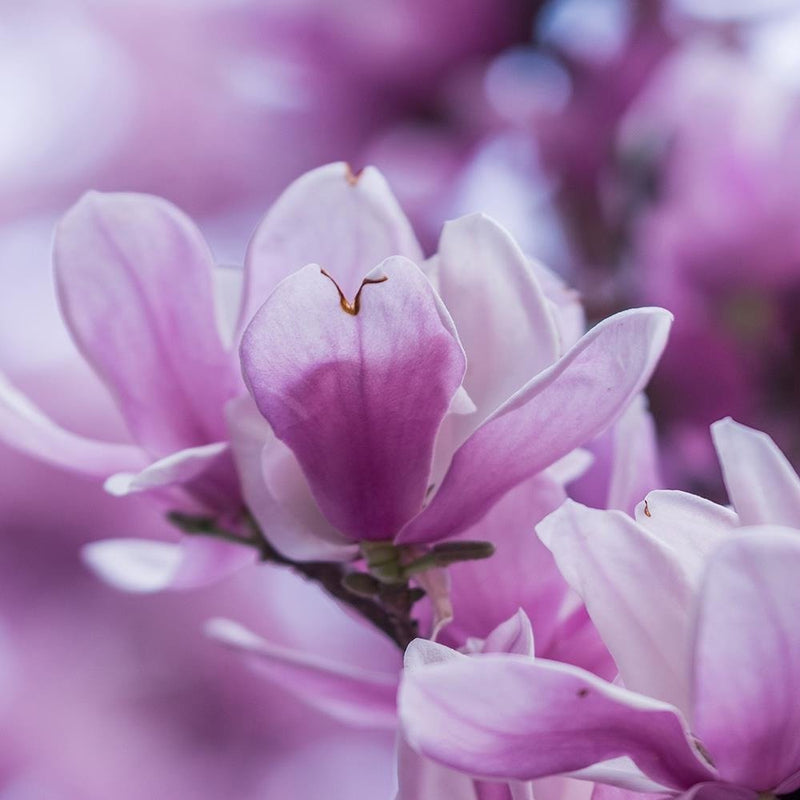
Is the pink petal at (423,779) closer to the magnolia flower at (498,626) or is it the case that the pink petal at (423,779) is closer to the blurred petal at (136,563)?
the magnolia flower at (498,626)

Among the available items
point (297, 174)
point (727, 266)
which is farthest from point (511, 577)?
point (297, 174)

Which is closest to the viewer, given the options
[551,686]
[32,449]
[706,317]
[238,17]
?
[551,686]

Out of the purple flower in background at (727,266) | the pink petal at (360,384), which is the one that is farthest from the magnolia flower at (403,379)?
the purple flower in background at (727,266)

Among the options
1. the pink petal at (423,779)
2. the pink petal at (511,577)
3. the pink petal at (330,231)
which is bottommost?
the pink petal at (423,779)

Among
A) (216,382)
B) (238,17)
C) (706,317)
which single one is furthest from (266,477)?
(238,17)

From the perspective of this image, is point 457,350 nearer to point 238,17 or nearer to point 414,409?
point 414,409

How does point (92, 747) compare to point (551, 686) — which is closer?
point (551, 686)

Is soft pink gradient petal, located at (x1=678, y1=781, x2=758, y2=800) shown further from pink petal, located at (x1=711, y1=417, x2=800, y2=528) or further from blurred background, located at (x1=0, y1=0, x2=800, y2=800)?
blurred background, located at (x1=0, y1=0, x2=800, y2=800)
